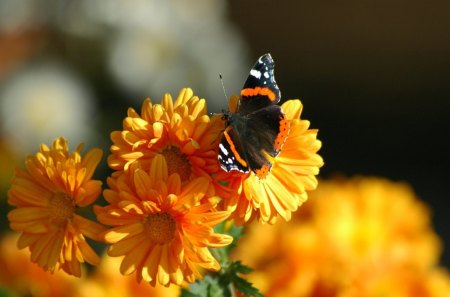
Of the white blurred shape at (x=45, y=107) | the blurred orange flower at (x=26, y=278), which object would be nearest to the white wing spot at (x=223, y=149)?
the blurred orange flower at (x=26, y=278)

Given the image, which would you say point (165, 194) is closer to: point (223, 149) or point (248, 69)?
point (223, 149)

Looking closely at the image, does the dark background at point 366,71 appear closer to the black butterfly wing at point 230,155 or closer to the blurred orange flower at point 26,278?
the blurred orange flower at point 26,278

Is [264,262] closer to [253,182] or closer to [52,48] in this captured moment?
[253,182]

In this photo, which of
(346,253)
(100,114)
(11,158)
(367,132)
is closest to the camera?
(346,253)

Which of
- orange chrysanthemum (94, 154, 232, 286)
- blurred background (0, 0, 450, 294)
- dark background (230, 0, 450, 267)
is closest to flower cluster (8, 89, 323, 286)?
orange chrysanthemum (94, 154, 232, 286)

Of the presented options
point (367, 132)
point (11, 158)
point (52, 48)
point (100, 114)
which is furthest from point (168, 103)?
point (367, 132)

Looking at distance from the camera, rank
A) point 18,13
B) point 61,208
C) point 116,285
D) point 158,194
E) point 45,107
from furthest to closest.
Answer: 1. point 18,13
2. point 45,107
3. point 116,285
4. point 61,208
5. point 158,194

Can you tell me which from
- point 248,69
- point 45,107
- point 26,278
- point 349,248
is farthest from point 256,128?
point 248,69

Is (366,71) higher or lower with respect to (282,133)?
lower
